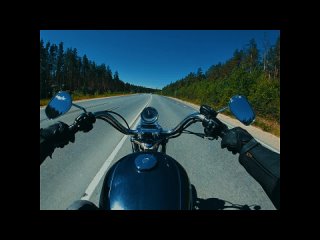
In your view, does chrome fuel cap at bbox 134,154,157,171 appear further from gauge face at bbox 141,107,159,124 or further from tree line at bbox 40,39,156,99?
tree line at bbox 40,39,156,99

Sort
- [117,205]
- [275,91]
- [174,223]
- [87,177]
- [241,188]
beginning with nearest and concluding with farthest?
[174,223] < [117,205] < [241,188] < [87,177] < [275,91]

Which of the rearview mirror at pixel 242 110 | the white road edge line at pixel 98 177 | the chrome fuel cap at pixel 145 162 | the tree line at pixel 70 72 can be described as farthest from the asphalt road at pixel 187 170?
the tree line at pixel 70 72

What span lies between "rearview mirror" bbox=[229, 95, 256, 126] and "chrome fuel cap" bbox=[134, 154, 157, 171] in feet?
2.80

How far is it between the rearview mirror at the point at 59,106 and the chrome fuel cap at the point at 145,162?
838mm

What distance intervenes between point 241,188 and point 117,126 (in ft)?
8.57

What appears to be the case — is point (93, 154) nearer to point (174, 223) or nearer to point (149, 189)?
point (149, 189)

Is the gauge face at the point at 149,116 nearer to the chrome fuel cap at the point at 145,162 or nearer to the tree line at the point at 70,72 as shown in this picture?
the chrome fuel cap at the point at 145,162

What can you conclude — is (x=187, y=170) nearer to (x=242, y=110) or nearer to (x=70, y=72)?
(x=242, y=110)

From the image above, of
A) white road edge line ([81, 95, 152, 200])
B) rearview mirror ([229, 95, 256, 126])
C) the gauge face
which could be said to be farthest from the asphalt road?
rearview mirror ([229, 95, 256, 126])

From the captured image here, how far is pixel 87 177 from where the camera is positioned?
4.46 metres

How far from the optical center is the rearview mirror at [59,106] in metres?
2.00

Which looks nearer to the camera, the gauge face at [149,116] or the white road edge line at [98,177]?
the gauge face at [149,116]
